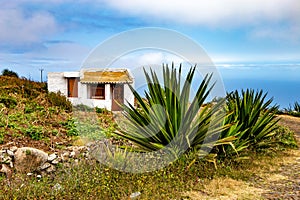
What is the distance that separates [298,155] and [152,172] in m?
4.29

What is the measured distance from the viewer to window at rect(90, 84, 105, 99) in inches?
775

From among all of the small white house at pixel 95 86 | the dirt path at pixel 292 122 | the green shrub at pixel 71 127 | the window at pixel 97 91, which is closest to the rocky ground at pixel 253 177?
the green shrub at pixel 71 127

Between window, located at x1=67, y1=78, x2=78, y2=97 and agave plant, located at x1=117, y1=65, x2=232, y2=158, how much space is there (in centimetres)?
1419

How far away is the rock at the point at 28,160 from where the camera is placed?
7.19 metres

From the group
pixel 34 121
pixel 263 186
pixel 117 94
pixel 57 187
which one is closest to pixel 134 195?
pixel 57 187

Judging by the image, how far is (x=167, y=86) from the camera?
6.81 metres

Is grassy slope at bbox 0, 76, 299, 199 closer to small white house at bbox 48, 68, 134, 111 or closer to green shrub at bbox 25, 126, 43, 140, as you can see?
green shrub at bbox 25, 126, 43, 140

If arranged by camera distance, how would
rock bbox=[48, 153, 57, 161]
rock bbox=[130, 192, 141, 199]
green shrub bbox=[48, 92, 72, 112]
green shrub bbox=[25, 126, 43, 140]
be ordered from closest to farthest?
rock bbox=[130, 192, 141, 199], rock bbox=[48, 153, 57, 161], green shrub bbox=[25, 126, 43, 140], green shrub bbox=[48, 92, 72, 112]

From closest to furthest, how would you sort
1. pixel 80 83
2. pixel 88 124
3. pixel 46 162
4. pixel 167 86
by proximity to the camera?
pixel 167 86 < pixel 46 162 < pixel 88 124 < pixel 80 83

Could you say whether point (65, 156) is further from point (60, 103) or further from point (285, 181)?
point (60, 103)

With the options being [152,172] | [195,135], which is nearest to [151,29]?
[195,135]

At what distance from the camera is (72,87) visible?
20703 mm

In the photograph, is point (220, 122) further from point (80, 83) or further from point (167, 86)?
point (80, 83)

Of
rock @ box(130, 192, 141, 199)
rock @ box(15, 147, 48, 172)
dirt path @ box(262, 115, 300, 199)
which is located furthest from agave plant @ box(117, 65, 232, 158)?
rock @ box(15, 147, 48, 172)
